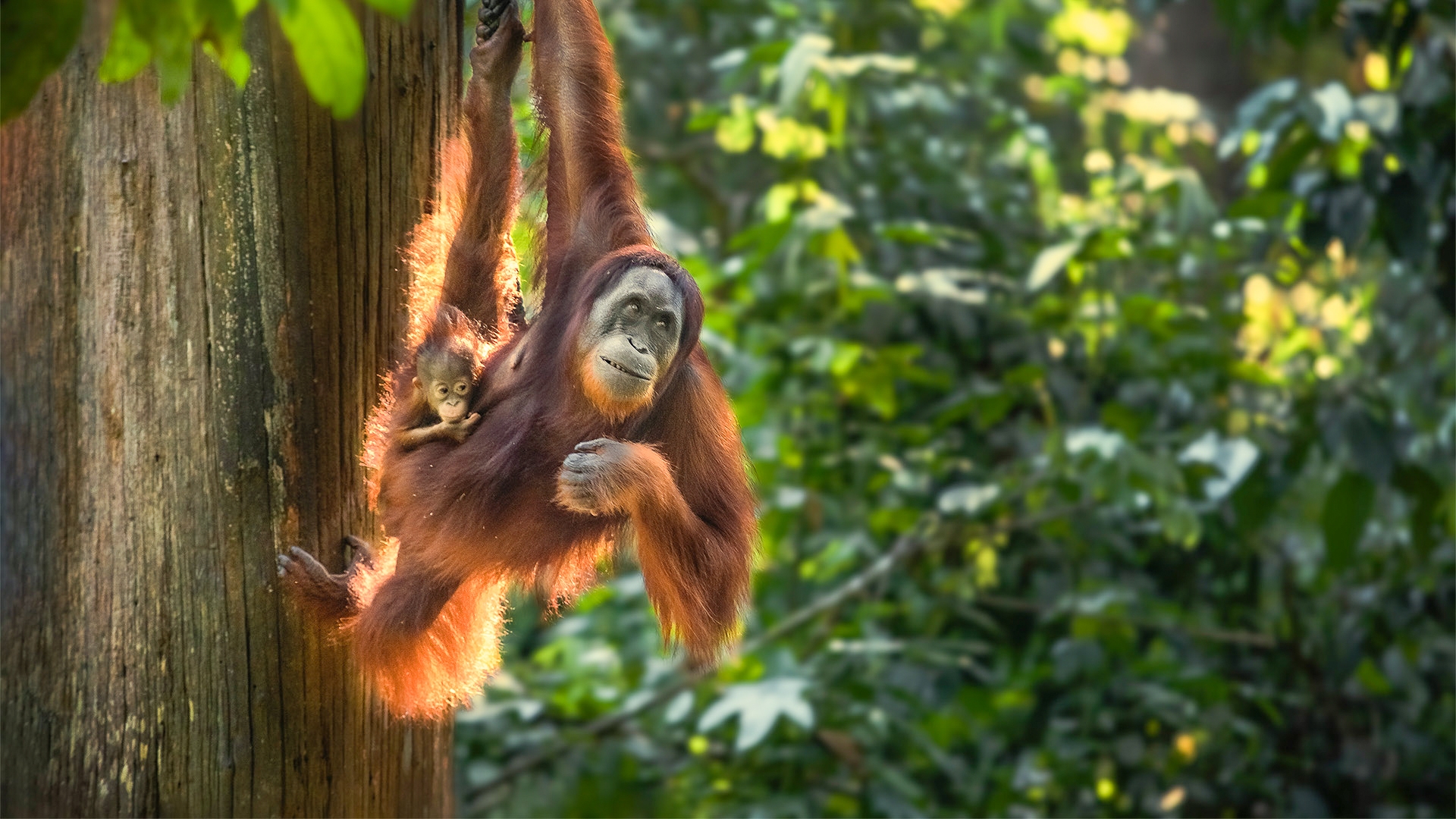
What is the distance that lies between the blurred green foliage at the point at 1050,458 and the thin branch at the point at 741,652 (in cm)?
3

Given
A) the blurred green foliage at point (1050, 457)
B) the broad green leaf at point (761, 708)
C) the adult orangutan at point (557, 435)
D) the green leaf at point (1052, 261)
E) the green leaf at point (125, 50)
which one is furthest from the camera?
the blurred green foliage at point (1050, 457)

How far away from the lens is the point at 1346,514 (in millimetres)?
3914

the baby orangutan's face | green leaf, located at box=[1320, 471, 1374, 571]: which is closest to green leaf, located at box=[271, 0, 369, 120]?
the baby orangutan's face

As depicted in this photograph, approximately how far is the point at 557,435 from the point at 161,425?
0.58 m

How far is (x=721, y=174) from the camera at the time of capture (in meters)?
5.61

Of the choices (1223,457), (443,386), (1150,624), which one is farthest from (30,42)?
(1150,624)

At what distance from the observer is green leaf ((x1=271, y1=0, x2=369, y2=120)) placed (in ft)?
3.35

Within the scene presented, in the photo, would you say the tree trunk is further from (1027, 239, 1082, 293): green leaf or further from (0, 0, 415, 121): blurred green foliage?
(1027, 239, 1082, 293): green leaf

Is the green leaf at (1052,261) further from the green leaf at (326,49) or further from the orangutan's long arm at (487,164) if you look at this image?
the green leaf at (326,49)

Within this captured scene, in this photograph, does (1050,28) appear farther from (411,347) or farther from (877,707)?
(411,347)

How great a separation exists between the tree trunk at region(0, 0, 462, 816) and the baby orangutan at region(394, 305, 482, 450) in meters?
0.15

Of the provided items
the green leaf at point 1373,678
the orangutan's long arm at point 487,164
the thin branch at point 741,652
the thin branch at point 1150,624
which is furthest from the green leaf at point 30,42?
the green leaf at point 1373,678

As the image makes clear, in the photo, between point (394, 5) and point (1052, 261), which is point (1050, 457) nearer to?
point (1052, 261)

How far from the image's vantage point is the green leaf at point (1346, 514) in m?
3.89
